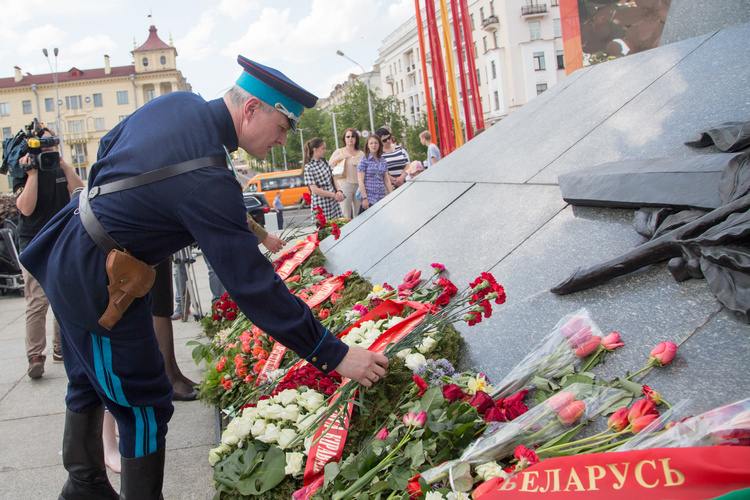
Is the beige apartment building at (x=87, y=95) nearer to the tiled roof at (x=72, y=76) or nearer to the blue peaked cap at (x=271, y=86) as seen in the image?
the tiled roof at (x=72, y=76)

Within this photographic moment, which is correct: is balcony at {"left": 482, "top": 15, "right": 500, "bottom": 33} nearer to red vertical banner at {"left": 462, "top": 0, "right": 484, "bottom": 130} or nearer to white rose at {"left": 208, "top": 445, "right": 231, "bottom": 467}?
red vertical banner at {"left": 462, "top": 0, "right": 484, "bottom": 130}

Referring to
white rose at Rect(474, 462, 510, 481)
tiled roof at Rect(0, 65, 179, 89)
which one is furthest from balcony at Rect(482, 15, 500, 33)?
white rose at Rect(474, 462, 510, 481)

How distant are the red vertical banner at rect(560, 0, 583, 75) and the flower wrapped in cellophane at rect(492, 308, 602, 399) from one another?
21.9ft

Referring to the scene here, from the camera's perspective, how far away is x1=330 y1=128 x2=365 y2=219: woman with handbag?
770cm

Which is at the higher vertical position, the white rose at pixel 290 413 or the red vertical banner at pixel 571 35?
the red vertical banner at pixel 571 35

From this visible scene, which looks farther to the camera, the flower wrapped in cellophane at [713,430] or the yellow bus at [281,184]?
the yellow bus at [281,184]

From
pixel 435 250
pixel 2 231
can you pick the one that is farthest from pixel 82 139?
pixel 435 250

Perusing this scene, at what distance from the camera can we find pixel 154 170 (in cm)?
181

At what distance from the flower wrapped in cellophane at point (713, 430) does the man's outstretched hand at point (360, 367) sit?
2.68ft

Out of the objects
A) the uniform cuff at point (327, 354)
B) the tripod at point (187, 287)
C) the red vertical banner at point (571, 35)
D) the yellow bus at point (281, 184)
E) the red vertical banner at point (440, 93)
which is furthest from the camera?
the yellow bus at point (281, 184)

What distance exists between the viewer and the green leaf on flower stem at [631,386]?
1771 mm

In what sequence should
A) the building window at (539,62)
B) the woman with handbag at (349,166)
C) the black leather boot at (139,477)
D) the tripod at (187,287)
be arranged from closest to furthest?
the black leather boot at (139,477) → the tripod at (187,287) → the woman with handbag at (349,166) → the building window at (539,62)

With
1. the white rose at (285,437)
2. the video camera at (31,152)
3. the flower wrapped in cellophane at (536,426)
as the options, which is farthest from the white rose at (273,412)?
the video camera at (31,152)

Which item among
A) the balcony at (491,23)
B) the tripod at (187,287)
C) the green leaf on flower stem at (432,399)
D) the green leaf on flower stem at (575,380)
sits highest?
the balcony at (491,23)
